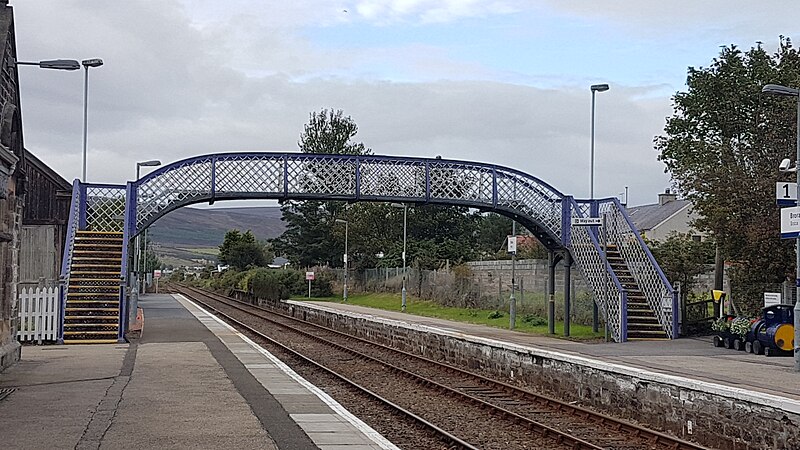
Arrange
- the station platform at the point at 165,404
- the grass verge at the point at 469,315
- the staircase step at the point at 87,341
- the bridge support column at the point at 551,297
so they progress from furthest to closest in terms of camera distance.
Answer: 1. the grass verge at the point at 469,315
2. the bridge support column at the point at 551,297
3. the staircase step at the point at 87,341
4. the station platform at the point at 165,404

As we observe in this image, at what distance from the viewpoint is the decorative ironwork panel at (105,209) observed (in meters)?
31.2

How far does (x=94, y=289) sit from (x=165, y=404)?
14.5m

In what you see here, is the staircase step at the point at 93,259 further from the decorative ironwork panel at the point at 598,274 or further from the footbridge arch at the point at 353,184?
the decorative ironwork panel at the point at 598,274

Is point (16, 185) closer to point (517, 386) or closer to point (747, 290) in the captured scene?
point (517, 386)

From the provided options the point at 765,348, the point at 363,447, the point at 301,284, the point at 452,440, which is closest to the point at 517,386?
the point at 452,440

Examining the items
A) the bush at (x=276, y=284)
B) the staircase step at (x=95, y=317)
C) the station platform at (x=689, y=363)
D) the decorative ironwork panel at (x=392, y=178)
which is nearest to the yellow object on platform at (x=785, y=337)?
the station platform at (x=689, y=363)

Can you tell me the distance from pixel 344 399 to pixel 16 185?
318 inches

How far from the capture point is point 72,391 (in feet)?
52.2

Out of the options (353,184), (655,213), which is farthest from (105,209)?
(655,213)

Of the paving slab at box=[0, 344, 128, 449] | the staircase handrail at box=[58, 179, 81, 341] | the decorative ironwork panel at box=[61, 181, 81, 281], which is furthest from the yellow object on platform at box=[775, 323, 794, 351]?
the decorative ironwork panel at box=[61, 181, 81, 281]

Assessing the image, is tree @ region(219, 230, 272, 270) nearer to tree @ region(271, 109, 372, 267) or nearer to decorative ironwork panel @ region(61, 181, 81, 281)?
tree @ region(271, 109, 372, 267)

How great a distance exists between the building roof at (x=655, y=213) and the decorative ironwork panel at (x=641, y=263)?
40938mm

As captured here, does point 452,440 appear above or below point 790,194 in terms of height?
below

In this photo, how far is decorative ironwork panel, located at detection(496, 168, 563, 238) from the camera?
3164cm
